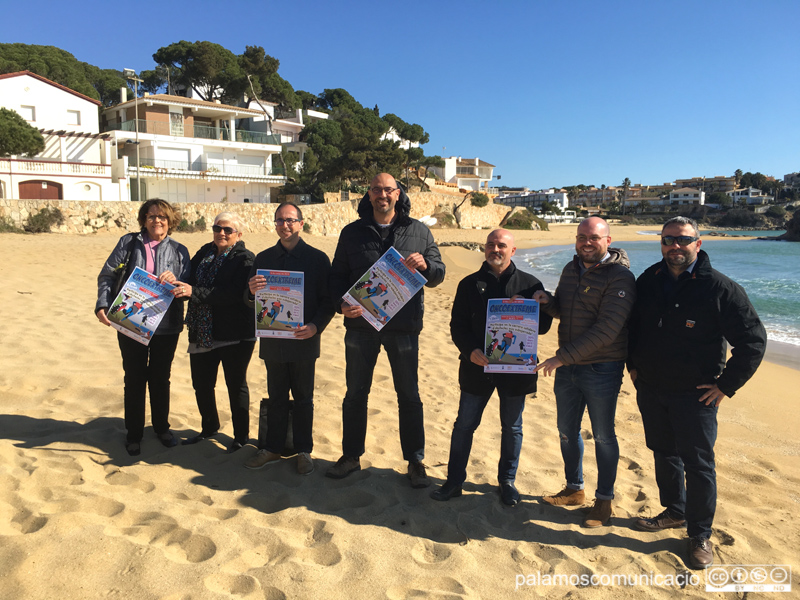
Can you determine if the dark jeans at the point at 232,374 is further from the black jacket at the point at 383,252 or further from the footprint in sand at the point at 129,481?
the black jacket at the point at 383,252

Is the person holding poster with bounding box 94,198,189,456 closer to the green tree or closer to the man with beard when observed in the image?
the man with beard

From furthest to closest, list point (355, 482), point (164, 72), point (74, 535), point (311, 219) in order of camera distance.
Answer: point (164, 72), point (311, 219), point (355, 482), point (74, 535)

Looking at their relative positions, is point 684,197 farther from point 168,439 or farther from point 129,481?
point 129,481

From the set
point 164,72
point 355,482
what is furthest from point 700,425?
point 164,72

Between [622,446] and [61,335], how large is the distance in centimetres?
690

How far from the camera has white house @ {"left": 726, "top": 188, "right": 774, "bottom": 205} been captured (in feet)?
424

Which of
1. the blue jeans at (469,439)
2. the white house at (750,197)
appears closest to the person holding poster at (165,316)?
the blue jeans at (469,439)

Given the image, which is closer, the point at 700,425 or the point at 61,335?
the point at 700,425

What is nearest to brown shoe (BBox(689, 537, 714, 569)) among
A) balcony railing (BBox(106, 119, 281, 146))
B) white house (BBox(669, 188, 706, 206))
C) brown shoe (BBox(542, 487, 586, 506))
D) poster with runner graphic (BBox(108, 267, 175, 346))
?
brown shoe (BBox(542, 487, 586, 506))

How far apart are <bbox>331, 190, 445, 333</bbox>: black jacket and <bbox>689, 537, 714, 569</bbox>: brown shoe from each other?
213 cm

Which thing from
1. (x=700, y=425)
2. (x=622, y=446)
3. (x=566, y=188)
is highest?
(x=566, y=188)

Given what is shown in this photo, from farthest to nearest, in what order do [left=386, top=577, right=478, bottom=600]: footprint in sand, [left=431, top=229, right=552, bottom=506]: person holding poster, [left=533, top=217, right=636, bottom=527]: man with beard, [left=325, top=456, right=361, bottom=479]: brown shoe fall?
[left=325, top=456, right=361, bottom=479]: brown shoe < [left=431, top=229, right=552, bottom=506]: person holding poster < [left=533, top=217, right=636, bottom=527]: man with beard < [left=386, top=577, right=478, bottom=600]: footprint in sand

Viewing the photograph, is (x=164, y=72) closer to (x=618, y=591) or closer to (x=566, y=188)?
(x=618, y=591)

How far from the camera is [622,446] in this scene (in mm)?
4961
